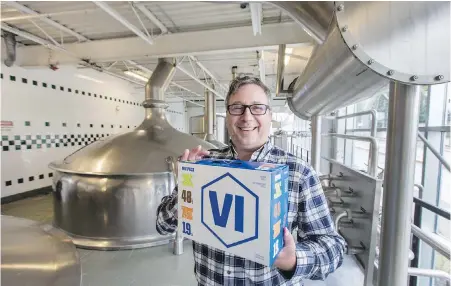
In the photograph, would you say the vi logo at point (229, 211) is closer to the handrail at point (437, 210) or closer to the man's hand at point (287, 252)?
the man's hand at point (287, 252)

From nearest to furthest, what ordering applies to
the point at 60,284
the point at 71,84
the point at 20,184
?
the point at 60,284, the point at 20,184, the point at 71,84

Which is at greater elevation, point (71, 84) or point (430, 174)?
point (71, 84)

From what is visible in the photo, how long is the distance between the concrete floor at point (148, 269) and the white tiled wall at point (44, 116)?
8.27ft

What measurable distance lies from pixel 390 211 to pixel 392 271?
170 millimetres

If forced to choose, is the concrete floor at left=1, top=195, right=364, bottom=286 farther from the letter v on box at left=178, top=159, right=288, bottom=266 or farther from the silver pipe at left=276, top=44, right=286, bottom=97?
the silver pipe at left=276, top=44, right=286, bottom=97

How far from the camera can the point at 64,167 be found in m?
2.83

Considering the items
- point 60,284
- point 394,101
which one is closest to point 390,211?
point 394,101

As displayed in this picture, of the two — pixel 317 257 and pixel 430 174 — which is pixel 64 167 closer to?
pixel 317 257

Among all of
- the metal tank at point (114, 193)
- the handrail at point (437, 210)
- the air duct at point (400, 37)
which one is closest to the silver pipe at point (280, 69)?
the metal tank at point (114, 193)

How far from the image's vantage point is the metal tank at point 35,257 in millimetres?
732

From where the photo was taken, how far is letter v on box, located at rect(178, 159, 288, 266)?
1.81 feet

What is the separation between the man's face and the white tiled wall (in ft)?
14.7

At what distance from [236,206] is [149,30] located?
3483 millimetres

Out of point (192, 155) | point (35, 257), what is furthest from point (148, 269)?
point (192, 155)
